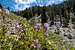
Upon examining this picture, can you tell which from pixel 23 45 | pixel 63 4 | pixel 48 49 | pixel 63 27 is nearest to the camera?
pixel 23 45

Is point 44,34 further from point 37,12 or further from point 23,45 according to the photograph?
point 37,12

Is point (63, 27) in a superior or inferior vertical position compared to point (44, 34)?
inferior

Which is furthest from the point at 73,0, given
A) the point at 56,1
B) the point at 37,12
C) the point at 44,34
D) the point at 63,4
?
the point at 44,34

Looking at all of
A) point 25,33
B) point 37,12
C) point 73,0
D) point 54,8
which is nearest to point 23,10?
point 37,12

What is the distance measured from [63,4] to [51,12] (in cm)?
78

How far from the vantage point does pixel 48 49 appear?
5105 mm

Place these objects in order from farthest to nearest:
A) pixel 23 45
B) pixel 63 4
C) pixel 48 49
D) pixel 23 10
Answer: pixel 63 4 → pixel 23 10 → pixel 48 49 → pixel 23 45

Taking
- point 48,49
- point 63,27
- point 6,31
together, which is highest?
point 6,31

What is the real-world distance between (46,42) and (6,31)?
0.77m

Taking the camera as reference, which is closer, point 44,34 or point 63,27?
point 44,34

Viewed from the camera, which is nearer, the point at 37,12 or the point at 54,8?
the point at 37,12

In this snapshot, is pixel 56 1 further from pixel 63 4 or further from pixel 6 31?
pixel 6 31

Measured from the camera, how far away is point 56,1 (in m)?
9.22

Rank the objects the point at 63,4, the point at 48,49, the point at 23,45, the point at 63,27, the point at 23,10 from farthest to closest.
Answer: the point at 63,4
the point at 23,10
the point at 63,27
the point at 48,49
the point at 23,45
